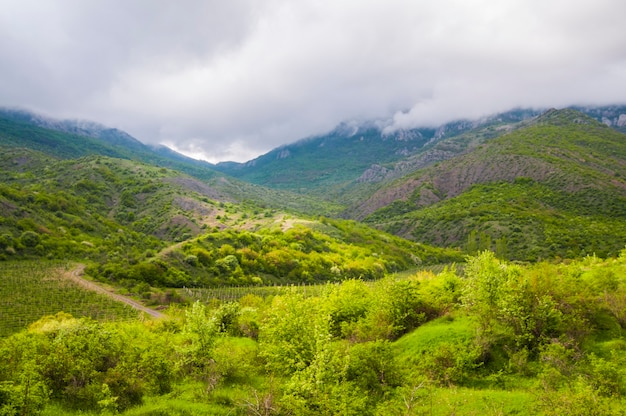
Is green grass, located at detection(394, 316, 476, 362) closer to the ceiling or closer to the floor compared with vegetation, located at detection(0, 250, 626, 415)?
closer to the floor

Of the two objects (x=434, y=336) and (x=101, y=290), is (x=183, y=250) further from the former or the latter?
(x=434, y=336)

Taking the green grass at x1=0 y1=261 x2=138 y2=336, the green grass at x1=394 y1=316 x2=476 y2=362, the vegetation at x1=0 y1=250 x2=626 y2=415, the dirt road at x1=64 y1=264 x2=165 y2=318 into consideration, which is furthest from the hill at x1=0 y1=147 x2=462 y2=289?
the green grass at x1=394 y1=316 x2=476 y2=362

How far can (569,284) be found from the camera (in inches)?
1187

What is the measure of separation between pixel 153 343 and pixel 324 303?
17.8 metres

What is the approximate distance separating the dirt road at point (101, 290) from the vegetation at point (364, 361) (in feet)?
157

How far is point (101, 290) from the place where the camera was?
3474 inches

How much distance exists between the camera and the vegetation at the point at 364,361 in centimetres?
2130

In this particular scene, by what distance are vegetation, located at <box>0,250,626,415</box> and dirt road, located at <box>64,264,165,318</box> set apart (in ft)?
157

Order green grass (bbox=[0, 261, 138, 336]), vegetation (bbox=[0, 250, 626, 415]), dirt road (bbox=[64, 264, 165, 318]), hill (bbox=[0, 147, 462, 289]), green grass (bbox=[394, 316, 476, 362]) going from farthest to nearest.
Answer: hill (bbox=[0, 147, 462, 289]) < dirt road (bbox=[64, 264, 165, 318]) < green grass (bbox=[0, 261, 138, 336]) < green grass (bbox=[394, 316, 476, 362]) < vegetation (bbox=[0, 250, 626, 415])

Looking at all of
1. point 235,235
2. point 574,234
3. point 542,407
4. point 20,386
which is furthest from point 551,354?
point 574,234

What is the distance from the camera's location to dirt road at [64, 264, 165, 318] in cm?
8038

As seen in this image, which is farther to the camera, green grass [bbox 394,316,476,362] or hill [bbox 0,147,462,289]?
→ hill [bbox 0,147,462,289]

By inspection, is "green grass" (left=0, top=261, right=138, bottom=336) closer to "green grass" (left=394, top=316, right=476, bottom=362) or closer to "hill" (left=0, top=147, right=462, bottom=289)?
"hill" (left=0, top=147, right=462, bottom=289)

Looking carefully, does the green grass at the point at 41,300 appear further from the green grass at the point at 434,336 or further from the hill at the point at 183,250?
the green grass at the point at 434,336
